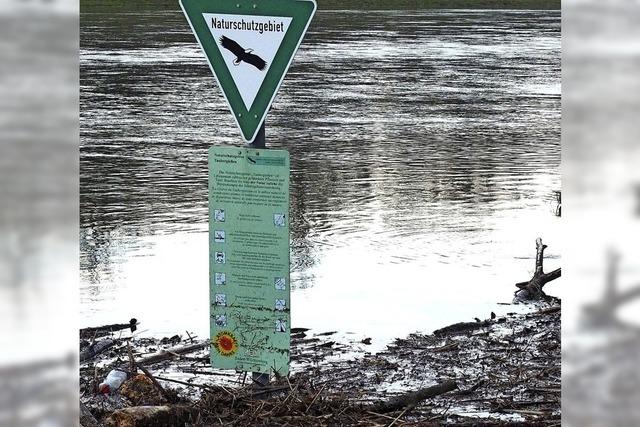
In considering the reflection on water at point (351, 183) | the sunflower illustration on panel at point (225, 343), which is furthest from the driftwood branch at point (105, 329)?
the sunflower illustration on panel at point (225, 343)

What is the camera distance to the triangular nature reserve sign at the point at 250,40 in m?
3.89

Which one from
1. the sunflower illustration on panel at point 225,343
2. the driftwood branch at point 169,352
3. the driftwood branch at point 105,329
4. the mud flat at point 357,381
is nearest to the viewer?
the mud flat at point 357,381

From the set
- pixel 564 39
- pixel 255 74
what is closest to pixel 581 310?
pixel 564 39

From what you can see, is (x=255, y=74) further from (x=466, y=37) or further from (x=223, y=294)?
(x=466, y=37)

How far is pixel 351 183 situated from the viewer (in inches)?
387

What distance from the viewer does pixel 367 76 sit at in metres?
17.2

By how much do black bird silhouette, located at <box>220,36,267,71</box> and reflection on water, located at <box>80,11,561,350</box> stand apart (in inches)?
94.3

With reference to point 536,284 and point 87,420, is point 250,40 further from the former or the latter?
point 536,284

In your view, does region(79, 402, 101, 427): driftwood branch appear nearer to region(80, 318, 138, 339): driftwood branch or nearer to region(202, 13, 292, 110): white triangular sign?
region(202, 13, 292, 110): white triangular sign

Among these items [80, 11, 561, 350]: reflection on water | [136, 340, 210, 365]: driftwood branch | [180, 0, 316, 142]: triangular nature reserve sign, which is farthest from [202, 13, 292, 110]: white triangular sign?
[80, 11, 561, 350]: reflection on water

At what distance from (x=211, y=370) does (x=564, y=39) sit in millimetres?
4455

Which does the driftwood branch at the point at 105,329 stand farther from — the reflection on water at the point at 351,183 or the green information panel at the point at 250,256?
the green information panel at the point at 250,256

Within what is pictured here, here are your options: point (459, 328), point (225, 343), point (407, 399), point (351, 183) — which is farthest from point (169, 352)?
point (351, 183)

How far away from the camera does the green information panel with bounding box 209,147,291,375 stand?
13.8 ft
